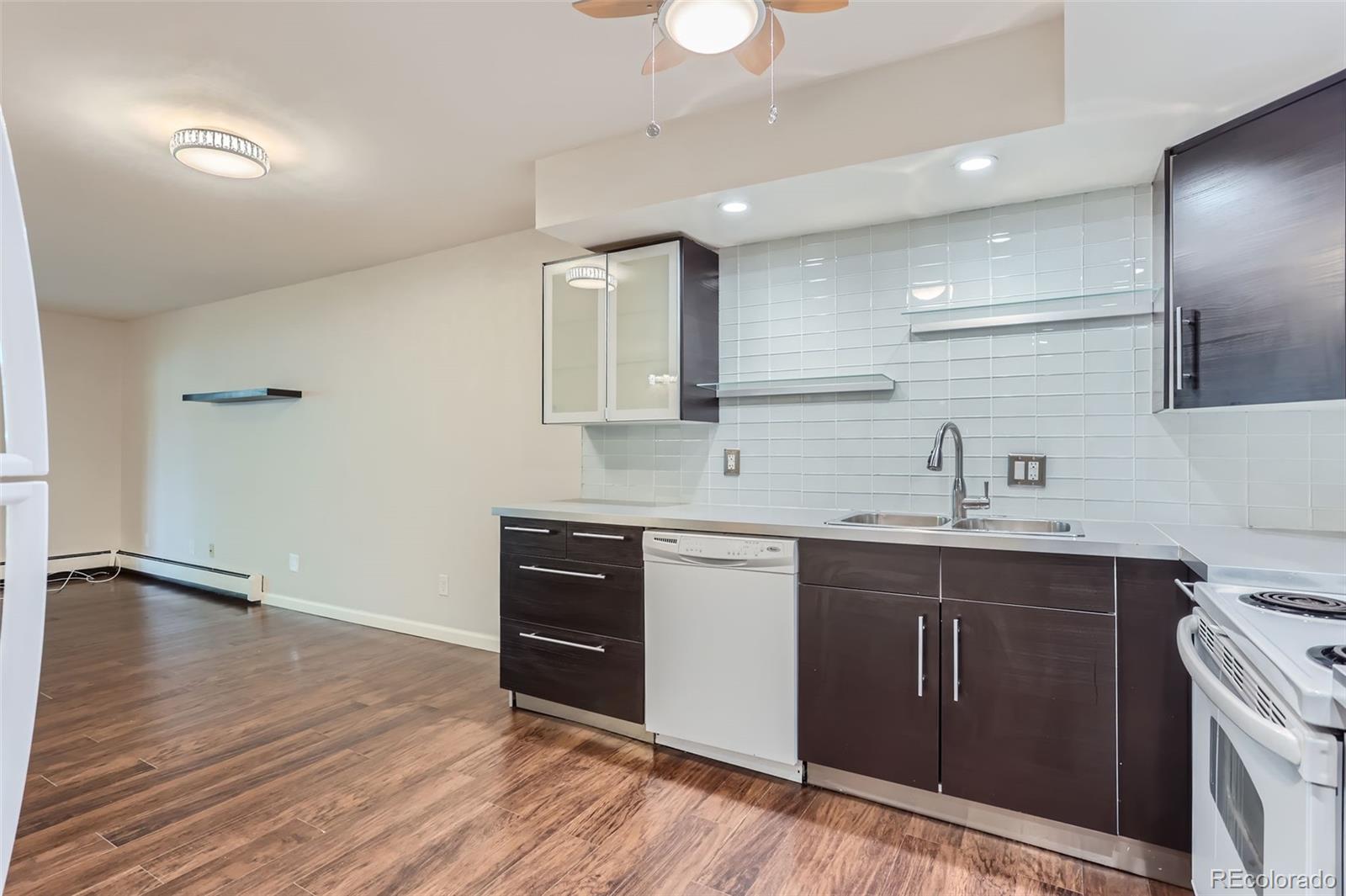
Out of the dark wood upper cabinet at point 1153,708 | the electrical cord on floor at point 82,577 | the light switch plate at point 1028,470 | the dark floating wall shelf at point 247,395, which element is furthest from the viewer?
the electrical cord on floor at point 82,577

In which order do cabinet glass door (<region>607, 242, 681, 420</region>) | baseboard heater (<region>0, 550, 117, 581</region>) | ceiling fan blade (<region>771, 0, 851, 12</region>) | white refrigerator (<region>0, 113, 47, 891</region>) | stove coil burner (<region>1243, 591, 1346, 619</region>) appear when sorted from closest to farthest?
white refrigerator (<region>0, 113, 47, 891</region>)
stove coil burner (<region>1243, 591, 1346, 619</region>)
ceiling fan blade (<region>771, 0, 851, 12</region>)
cabinet glass door (<region>607, 242, 681, 420</region>)
baseboard heater (<region>0, 550, 117, 581</region>)

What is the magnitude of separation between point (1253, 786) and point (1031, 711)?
784mm

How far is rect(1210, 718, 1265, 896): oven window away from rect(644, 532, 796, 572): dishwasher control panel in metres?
1.19

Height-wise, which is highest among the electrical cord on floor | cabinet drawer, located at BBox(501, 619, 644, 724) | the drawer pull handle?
the drawer pull handle

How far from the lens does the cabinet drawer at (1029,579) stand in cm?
192

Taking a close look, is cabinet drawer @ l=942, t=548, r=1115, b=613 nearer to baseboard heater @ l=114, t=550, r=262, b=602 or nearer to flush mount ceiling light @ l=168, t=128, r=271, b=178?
flush mount ceiling light @ l=168, t=128, r=271, b=178

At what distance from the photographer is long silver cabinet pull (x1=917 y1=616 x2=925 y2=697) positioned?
7.02 ft

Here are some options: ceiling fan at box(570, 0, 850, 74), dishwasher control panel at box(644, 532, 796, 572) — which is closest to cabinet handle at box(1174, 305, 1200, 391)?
dishwasher control panel at box(644, 532, 796, 572)

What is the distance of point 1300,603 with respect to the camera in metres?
1.44

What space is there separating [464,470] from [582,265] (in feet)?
5.40

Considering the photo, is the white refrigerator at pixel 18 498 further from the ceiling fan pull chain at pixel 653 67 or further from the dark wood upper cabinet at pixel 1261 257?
the dark wood upper cabinet at pixel 1261 257

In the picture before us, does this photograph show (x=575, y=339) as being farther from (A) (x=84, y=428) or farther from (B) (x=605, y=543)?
(A) (x=84, y=428)

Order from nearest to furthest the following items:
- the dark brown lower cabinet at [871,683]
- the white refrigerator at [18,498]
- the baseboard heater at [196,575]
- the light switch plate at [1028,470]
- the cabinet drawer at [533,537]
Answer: the white refrigerator at [18,498]
the dark brown lower cabinet at [871,683]
the light switch plate at [1028,470]
the cabinet drawer at [533,537]
the baseboard heater at [196,575]

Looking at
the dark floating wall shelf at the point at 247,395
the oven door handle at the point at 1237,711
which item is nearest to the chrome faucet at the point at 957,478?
the oven door handle at the point at 1237,711
